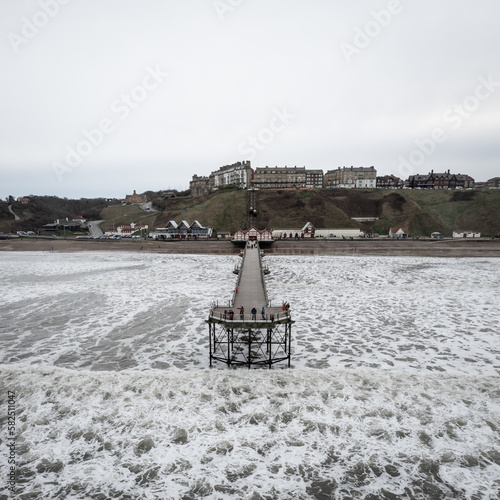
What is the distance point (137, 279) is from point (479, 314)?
4357cm

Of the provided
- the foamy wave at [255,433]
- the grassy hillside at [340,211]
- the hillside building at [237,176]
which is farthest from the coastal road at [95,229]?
the foamy wave at [255,433]

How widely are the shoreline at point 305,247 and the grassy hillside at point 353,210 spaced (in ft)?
51.0

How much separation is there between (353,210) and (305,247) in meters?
48.1

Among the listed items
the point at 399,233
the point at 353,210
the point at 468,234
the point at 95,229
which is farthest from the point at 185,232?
the point at 468,234

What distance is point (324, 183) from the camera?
186 m

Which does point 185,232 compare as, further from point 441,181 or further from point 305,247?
point 441,181

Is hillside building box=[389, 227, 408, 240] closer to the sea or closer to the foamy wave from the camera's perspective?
the sea

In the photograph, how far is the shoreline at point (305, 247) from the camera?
81500 mm

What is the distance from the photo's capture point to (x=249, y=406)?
1666 cm

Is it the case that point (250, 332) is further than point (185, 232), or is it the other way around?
point (185, 232)

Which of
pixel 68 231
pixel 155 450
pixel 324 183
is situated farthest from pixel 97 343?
pixel 324 183

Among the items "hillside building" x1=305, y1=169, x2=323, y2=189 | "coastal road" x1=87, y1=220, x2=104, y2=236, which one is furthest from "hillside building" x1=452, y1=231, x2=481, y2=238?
"coastal road" x1=87, y1=220, x2=104, y2=236

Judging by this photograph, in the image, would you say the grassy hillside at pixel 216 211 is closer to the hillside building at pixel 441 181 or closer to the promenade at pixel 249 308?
the promenade at pixel 249 308

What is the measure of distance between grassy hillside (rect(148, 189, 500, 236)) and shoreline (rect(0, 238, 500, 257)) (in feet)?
51.0
